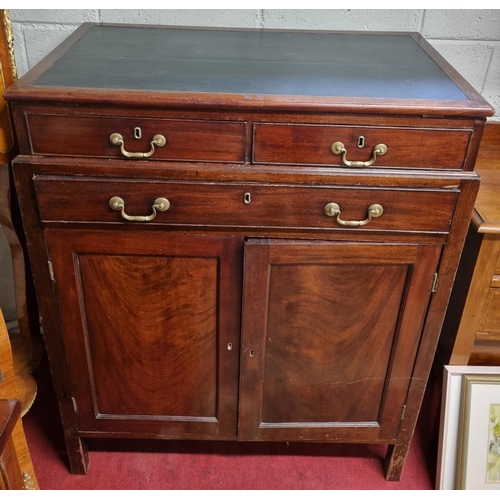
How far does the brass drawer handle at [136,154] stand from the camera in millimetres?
1054

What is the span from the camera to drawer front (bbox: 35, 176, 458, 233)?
1.10 meters

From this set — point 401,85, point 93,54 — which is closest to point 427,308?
point 401,85

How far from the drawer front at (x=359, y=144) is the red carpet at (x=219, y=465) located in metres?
0.92

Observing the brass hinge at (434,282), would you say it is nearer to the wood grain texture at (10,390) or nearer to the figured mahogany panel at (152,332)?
the figured mahogany panel at (152,332)

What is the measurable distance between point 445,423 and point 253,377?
56 cm

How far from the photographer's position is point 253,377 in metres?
1.35

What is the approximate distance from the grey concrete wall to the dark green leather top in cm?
7

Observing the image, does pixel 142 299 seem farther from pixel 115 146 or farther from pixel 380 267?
pixel 380 267

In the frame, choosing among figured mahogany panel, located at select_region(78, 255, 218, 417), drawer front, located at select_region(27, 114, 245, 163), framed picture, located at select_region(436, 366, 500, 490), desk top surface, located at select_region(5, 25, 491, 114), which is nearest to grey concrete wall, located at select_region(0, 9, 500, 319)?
desk top surface, located at select_region(5, 25, 491, 114)

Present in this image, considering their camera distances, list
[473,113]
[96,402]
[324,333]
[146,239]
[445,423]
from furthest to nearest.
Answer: [445,423], [96,402], [324,333], [146,239], [473,113]

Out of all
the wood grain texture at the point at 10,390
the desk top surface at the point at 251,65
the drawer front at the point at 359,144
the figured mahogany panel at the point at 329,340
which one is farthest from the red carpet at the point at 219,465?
the desk top surface at the point at 251,65

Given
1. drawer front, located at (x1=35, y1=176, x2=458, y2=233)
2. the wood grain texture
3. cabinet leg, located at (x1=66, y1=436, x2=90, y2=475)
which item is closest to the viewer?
the wood grain texture

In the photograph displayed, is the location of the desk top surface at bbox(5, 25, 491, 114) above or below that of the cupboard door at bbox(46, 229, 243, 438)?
above

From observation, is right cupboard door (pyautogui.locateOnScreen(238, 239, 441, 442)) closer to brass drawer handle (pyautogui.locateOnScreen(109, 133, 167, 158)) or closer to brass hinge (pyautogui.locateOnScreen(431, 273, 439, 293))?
brass hinge (pyautogui.locateOnScreen(431, 273, 439, 293))
